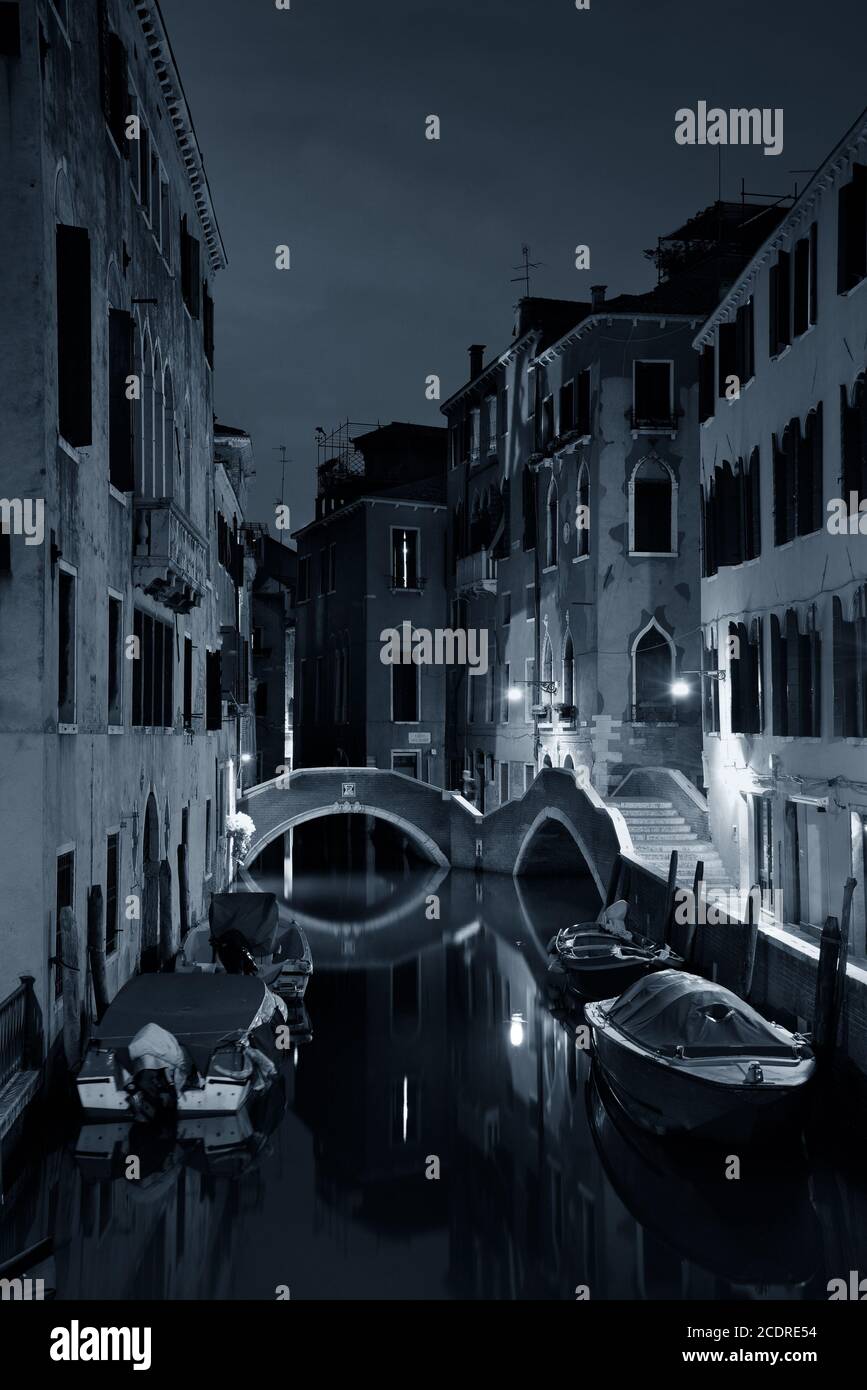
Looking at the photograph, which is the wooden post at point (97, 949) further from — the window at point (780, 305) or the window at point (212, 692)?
the window at point (780, 305)

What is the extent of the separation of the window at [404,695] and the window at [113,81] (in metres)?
21.8

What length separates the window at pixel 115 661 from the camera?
13516mm

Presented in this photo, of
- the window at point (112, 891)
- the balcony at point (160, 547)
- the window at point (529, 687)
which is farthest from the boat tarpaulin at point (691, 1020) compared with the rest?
the window at point (529, 687)

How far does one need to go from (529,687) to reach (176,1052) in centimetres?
1898

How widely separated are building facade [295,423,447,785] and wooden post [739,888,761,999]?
20518 millimetres

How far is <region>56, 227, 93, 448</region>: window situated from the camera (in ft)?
35.8

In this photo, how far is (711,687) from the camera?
2097cm

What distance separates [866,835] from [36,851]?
28.0 ft

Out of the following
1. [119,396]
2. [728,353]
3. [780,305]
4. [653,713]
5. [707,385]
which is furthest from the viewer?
[653,713]

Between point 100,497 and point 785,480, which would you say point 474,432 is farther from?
point 100,497

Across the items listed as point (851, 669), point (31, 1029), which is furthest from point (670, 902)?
point (31, 1029)

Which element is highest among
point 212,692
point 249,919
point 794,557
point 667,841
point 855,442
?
point 855,442

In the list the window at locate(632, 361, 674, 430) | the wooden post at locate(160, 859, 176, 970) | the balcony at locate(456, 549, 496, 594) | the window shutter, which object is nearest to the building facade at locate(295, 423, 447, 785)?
the balcony at locate(456, 549, 496, 594)

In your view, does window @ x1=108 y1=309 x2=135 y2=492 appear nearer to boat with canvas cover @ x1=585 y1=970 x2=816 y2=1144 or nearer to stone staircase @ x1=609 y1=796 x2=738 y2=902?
boat with canvas cover @ x1=585 y1=970 x2=816 y2=1144
